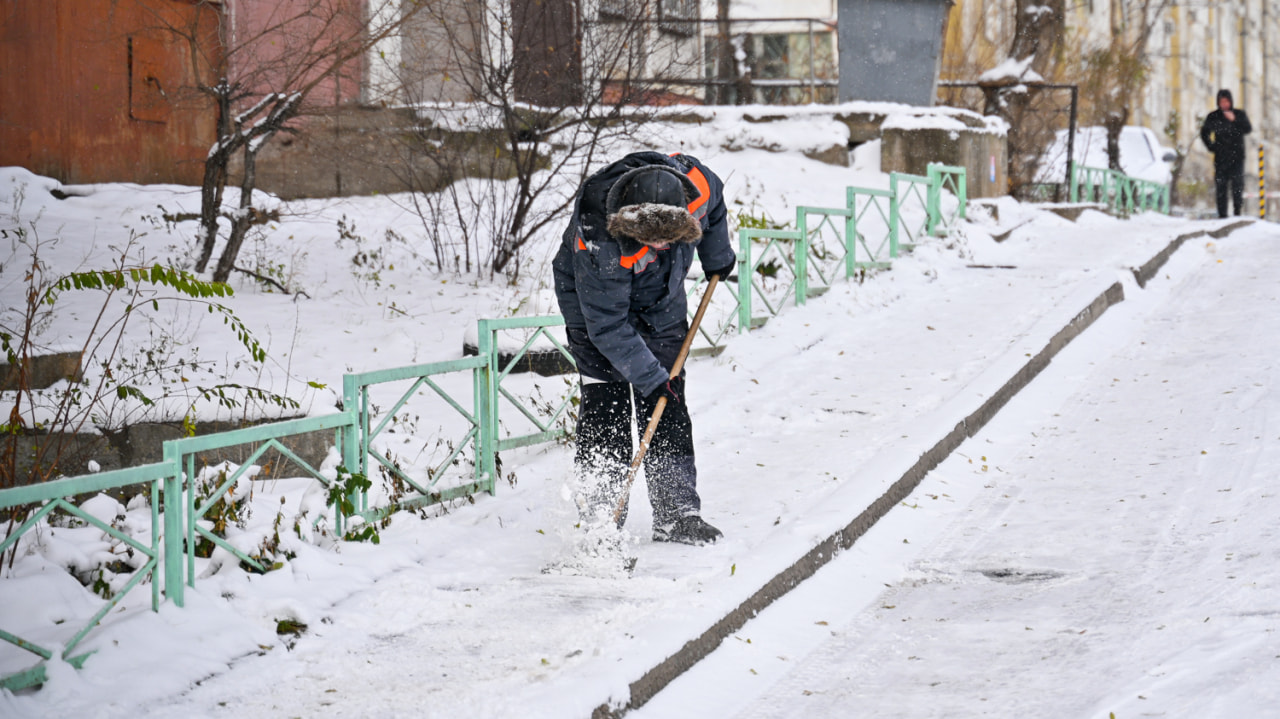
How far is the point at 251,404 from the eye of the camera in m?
5.99

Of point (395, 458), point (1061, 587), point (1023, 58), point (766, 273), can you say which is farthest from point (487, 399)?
point (1023, 58)

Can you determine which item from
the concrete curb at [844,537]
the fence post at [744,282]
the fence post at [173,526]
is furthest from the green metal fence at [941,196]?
the fence post at [173,526]

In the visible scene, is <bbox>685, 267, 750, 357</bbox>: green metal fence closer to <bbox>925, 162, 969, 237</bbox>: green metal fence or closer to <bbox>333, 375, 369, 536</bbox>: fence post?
<bbox>333, 375, 369, 536</bbox>: fence post

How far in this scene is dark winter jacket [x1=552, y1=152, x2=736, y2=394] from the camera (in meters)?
4.20

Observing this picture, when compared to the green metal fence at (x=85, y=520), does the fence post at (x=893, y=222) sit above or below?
above

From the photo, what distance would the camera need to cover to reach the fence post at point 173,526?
3.64 meters

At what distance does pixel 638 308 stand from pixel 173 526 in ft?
6.17

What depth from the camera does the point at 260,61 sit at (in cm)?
893

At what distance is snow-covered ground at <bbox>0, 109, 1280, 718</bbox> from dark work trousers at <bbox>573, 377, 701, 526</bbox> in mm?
209

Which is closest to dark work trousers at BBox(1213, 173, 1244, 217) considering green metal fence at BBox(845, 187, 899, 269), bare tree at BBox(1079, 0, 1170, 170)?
bare tree at BBox(1079, 0, 1170, 170)

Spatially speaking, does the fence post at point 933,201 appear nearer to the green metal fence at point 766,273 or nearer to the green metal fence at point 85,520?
the green metal fence at point 766,273

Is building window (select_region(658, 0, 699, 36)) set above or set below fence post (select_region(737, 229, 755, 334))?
above

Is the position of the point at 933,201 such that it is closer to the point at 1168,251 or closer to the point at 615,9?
the point at 1168,251

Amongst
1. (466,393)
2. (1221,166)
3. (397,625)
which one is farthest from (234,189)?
(1221,166)
